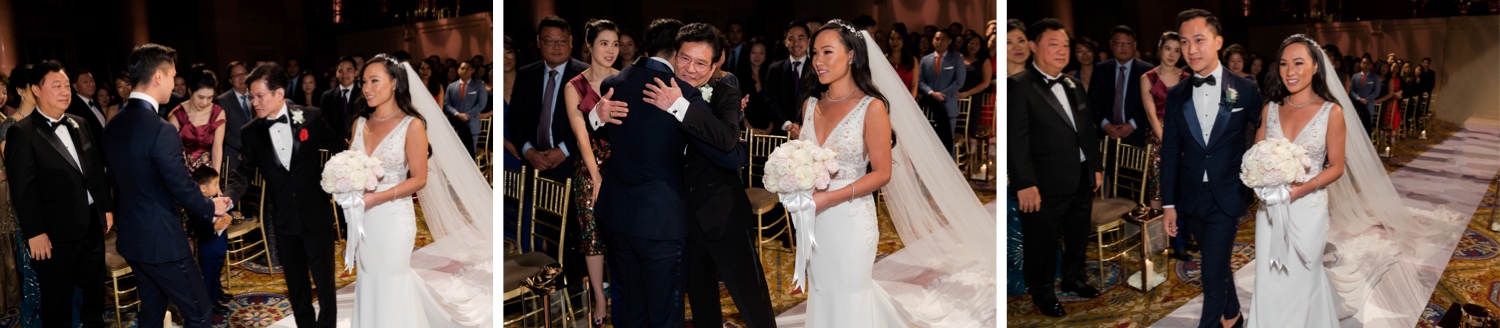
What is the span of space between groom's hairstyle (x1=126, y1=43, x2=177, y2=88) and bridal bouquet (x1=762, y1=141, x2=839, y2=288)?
2073mm

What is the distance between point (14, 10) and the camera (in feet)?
12.7

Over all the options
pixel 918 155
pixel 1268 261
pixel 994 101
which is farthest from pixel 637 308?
pixel 1268 261

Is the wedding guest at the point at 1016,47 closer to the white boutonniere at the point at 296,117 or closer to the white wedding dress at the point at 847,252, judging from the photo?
the white wedding dress at the point at 847,252

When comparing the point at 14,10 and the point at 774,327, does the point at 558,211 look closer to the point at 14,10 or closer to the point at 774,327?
the point at 774,327

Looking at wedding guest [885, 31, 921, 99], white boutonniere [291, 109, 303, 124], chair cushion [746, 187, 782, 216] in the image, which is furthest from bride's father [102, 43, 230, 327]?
wedding guest [885, 31, 921, 99]

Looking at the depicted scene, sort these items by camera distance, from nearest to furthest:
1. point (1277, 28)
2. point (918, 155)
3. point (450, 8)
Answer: point (1277, 28), point (918, 155), point (450, 8)

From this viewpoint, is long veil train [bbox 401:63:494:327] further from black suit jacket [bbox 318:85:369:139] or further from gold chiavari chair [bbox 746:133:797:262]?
gold chiavari chair [bbox 746:133:797:262]

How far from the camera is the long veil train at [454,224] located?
405 cm

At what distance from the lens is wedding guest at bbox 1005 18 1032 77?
13.2ft

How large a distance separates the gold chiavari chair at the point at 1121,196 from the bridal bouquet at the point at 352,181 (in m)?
2.67

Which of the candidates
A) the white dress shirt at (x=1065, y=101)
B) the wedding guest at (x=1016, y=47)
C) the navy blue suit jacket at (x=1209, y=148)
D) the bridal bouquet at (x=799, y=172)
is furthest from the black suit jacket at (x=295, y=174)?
the navy blue suit jacket at (x=1209, y=148)

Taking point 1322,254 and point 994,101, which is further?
point 994,101

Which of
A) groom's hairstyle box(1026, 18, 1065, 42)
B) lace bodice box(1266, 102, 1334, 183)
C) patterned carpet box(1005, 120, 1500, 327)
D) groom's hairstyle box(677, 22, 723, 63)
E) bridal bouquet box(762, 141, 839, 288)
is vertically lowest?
patterned carpet box(1005, 120, 1500, 327)

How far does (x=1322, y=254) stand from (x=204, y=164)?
3872mm
